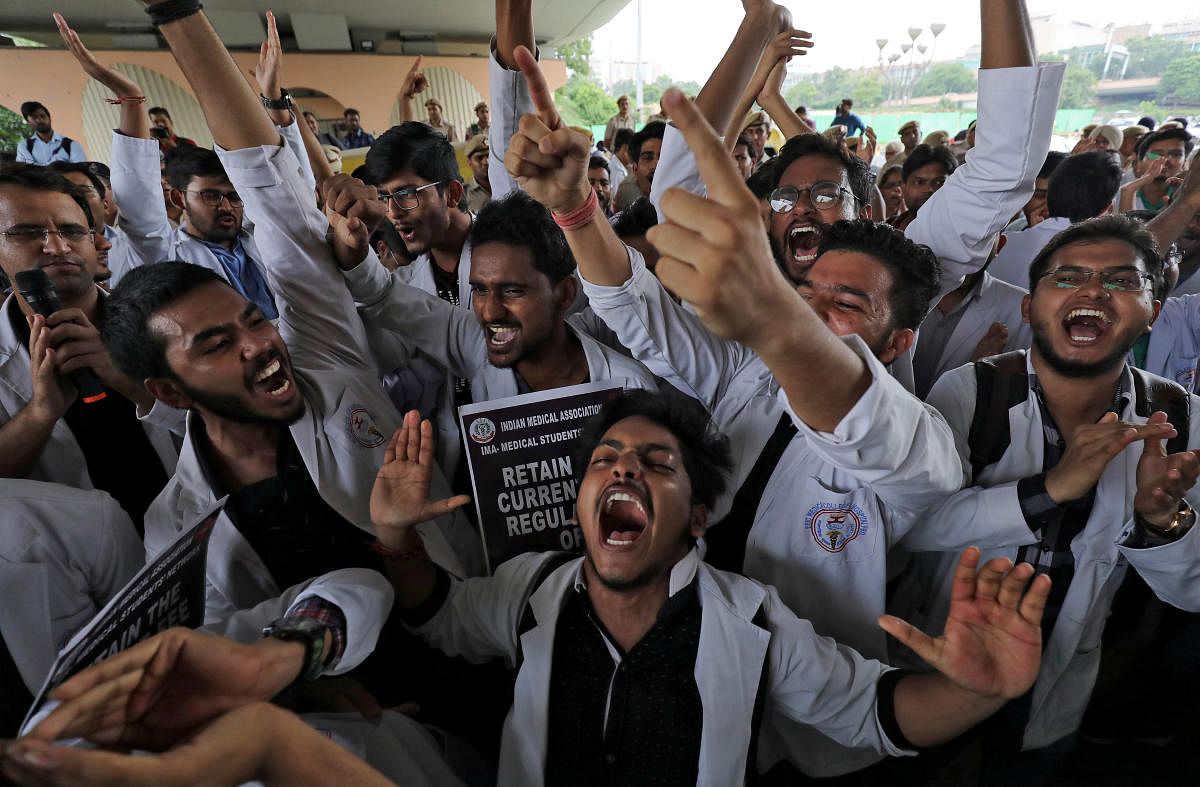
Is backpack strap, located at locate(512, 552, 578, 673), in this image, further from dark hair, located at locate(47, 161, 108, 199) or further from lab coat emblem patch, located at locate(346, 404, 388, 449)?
dark hair, located at locate(47, 161, 108, 199)

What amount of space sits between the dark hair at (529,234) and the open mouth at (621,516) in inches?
37.0

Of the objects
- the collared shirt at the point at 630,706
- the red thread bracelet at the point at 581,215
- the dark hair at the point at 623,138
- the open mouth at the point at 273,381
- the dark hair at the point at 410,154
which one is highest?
the dark hair at the point at 623,138

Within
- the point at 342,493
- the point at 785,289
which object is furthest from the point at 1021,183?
the point at 342,493

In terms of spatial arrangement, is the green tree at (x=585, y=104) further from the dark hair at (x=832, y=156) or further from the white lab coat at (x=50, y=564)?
the white lab coat at (x=50, y=564)

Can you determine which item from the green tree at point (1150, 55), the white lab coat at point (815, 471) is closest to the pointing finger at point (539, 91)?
the white lab coat at point (815, 471)

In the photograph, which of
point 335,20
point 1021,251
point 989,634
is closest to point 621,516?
point 989,634

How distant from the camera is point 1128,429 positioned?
1395 mm

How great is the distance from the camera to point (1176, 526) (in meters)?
1.51

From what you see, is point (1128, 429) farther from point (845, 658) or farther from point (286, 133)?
point (286, 133)

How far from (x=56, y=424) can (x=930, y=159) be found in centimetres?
452

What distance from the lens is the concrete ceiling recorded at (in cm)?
1351

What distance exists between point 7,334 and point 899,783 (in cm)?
316

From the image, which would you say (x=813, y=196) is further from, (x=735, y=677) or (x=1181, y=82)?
(x=1181, y=82)

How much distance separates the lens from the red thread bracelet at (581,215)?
164 centimetres
